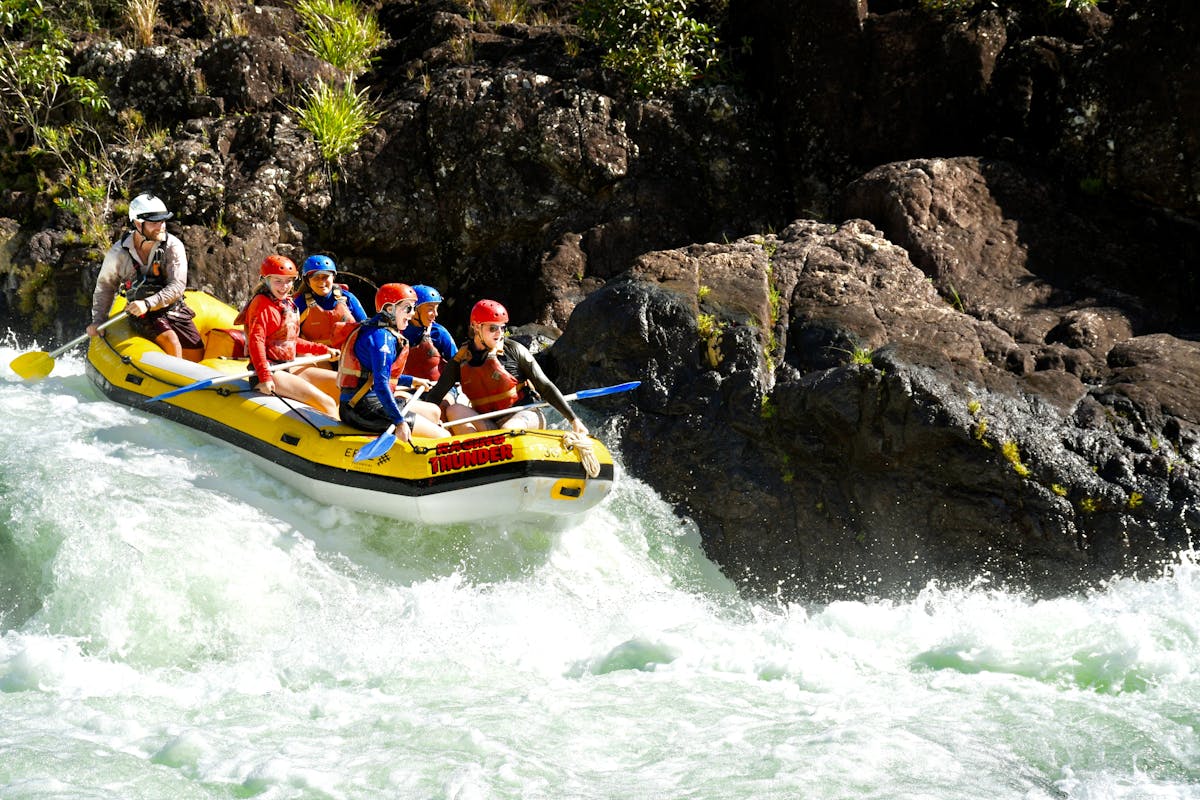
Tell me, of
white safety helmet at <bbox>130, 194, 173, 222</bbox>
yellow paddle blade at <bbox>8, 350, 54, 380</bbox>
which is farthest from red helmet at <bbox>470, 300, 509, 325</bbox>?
yellow paddle blade at <bbox>8, 350, 54, 380</bbox>

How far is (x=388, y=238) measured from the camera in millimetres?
11008

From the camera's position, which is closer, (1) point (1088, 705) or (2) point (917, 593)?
(1) point (1088, 705)

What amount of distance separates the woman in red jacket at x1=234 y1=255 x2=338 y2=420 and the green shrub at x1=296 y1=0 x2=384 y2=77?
4944mm

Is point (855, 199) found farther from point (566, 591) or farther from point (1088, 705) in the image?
point (1088, 705)

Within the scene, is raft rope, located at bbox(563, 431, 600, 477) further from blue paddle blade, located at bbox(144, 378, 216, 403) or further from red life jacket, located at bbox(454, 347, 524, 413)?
blue paddle blade, located at bbox(144, 378, 216, 403)

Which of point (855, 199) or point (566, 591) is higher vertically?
point (855, 199)

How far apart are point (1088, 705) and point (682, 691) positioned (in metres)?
1.85

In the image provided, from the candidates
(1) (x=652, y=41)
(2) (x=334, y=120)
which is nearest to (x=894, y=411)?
(1) (x=652, y=41)

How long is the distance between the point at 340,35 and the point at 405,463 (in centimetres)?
690

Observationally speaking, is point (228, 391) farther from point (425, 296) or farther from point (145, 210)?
point (145, 210)

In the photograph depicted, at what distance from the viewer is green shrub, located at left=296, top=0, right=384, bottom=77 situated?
→ 12055 millimetres

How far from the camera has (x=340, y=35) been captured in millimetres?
12062

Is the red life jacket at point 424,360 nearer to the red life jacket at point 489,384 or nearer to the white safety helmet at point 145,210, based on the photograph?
the red life jacket at point 489,384

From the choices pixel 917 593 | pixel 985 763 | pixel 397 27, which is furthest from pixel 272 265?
pixel 397 27
